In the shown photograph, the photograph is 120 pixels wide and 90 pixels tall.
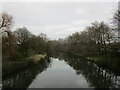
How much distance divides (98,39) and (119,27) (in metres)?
20.9

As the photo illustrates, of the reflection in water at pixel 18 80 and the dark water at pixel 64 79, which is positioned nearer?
the dark water at pixel 64 79

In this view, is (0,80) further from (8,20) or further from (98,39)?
(98,39)

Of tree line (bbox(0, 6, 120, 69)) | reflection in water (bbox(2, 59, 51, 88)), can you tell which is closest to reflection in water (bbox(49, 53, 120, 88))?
tree line (bbox(0, 6, 120, 69))

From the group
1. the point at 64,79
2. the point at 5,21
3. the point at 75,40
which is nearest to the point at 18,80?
the point at 64,79

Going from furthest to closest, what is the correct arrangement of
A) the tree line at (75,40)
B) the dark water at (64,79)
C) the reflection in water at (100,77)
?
the tree line at (75,40), the reflection in water at (100,77), the dark water at (64,79)

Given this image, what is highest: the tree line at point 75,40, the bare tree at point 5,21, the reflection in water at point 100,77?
the bare tree at point 5,21

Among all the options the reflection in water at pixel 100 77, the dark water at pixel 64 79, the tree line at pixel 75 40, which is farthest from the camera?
the tree line at pixel 75 40

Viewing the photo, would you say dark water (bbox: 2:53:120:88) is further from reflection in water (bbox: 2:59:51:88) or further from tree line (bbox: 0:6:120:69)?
tree line (bbox: 0:6:120:69)

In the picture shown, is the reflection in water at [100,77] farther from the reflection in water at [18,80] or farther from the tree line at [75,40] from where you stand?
the reflection in water at [18,80]

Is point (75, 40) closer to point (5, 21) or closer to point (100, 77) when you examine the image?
point (5, 21)

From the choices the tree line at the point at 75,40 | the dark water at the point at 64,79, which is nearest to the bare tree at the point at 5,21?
the tree line at the point at 75,40

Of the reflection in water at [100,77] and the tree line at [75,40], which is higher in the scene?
the tree line at [75,40]

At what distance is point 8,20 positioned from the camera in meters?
34.0

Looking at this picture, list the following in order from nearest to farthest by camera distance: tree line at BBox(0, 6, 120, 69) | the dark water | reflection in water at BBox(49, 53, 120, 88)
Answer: the dark water → reflection in water at BBox(49, 53, 120, 88) → tree line at BBox(0, 6, 120, 69)
